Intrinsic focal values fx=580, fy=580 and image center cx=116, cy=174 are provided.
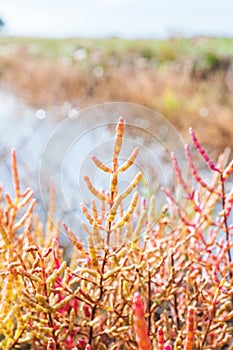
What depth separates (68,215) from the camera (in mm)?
2432

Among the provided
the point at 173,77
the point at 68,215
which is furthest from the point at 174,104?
the point at 68,215

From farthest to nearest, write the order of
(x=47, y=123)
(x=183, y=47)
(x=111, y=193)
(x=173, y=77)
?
(x=183, y=47), (x=173, y=77), (x=47, y=123), (x=111, y=193)

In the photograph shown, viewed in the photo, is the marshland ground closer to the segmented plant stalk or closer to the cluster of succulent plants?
the cluster of succulent plants

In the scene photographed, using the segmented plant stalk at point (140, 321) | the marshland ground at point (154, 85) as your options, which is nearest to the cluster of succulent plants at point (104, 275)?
the segmented plant stalk at point (140, 321)

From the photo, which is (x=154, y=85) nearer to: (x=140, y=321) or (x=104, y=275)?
(x=104, y=275)

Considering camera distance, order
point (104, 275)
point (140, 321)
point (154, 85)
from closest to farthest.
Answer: point (140, 321) → point (104, 275) → point (154, 85)

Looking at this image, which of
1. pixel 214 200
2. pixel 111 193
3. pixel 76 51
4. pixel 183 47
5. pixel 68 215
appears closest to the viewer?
pixel 111 193

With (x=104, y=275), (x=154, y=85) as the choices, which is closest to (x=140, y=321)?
(x=104, y=275)

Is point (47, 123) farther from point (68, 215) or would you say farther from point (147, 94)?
point (68, 215)

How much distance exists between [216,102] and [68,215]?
395 cm

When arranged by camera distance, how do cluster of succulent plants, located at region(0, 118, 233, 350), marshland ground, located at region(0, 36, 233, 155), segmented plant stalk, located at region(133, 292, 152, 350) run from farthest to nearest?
marshland ground, located at region(0, 36, 233, 155), cluster of succulent plants, located at region(0, 118, 233, 350), segmented plant stalk, located at region(133, 292, 152, 350)

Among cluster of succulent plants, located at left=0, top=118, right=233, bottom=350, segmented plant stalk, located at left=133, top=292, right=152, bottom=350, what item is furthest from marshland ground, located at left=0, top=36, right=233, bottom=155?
segmented plant stalk, located at left=133, top=292, right=152, bottom=350

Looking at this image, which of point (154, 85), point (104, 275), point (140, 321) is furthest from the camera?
point (154, 85)

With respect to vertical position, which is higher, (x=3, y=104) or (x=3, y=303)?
(x=3, y=104)
